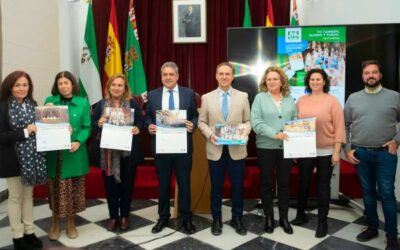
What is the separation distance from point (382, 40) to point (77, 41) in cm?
380

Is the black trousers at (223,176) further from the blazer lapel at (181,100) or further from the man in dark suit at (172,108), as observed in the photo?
the blazer lapel at (181,100)

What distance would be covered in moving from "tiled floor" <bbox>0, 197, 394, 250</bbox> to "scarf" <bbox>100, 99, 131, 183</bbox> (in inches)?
21.1

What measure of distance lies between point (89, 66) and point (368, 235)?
364 centimetres

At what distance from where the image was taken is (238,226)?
2.97 metres

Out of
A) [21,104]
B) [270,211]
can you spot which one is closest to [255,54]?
[270,211]

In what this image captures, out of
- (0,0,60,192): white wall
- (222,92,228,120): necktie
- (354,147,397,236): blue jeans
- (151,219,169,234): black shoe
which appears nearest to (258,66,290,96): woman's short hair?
(222,92,228,120): necktie

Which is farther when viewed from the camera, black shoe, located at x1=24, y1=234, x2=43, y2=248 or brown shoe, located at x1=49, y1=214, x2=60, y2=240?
brown shoe, located at x1=49, y1=214, x2=60, y2=240

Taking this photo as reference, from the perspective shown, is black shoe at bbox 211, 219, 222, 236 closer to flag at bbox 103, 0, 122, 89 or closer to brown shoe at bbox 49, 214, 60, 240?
brown shoe at bbox 49, 214, 60, 240

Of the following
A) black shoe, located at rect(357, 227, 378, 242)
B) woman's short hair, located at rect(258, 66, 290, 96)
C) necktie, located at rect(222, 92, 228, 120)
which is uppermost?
woman's short hair, located at rect(258, 66, 290, 96)

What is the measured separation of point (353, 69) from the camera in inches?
140

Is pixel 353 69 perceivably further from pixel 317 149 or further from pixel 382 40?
pixel 317 149

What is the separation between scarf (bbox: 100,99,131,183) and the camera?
9.18ft

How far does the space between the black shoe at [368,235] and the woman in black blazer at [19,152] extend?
2.58 metres

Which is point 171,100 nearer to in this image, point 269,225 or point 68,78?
point 68,78
